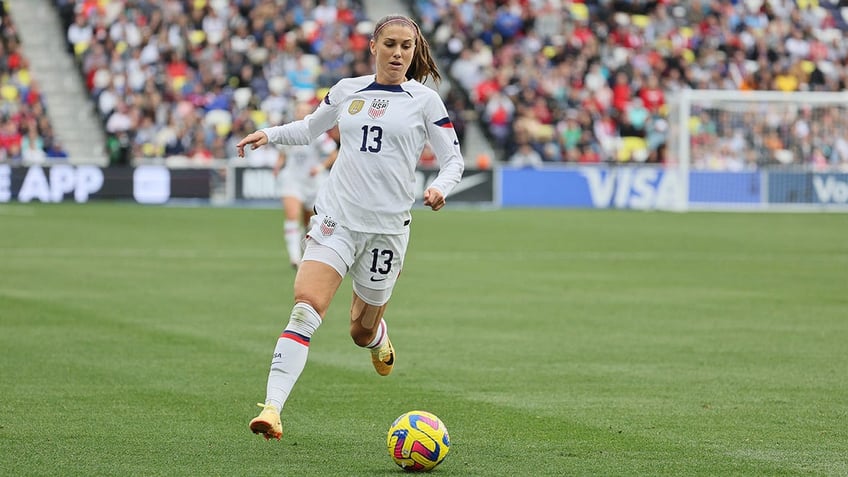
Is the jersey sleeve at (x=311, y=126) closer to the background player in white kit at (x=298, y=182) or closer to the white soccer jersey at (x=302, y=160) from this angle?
the background player in white kit at (x=298, y=182)

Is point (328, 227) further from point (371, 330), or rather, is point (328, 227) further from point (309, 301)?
point (371, 330)

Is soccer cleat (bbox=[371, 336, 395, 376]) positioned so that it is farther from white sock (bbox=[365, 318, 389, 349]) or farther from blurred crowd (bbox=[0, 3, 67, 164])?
blurred crowd (bbox=[0, 3, 67, 164])

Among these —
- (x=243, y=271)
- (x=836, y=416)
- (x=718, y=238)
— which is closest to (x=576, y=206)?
(x=718, y=238)

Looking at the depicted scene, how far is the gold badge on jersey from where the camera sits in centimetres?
774

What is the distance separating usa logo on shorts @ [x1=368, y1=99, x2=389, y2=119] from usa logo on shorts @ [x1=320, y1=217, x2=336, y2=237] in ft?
2.02

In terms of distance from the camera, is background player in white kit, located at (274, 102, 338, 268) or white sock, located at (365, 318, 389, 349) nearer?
white sock, located at (365, 318, 389, 349)

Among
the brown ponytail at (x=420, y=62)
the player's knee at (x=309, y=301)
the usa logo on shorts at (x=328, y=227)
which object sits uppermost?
the brown ponytail at (x=420, y=62)

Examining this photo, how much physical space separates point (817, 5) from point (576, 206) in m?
11.9

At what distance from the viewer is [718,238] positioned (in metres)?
25.8

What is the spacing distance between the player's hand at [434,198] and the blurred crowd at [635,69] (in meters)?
29.9

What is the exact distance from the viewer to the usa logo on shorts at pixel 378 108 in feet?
25.2

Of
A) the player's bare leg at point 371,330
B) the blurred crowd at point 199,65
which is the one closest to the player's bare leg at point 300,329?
the player's bare leg at point 371,330

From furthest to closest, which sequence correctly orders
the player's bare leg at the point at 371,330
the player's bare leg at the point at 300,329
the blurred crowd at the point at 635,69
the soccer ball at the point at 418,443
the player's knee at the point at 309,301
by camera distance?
the blurred crowd at the point at 635,69 < the player's bare leg at the point at 371,330 < the player's knee at the point at 309,301 < the player's bare leg at the point at 300,329 < the soccer ball at the point at 418,443

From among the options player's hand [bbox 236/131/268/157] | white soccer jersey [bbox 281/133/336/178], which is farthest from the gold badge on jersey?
white soccer jersey [bbox 281/133/336/178]
